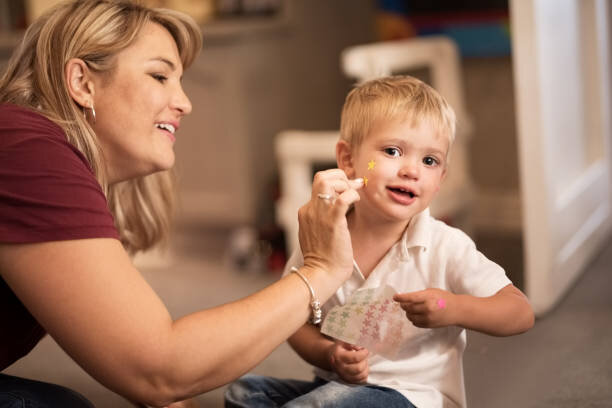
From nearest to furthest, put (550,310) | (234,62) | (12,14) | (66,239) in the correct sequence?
A: (66,239), (550,310), (234,62), (12,14)

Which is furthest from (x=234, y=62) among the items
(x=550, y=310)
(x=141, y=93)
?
(x=141, y=93)

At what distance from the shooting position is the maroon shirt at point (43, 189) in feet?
3.02

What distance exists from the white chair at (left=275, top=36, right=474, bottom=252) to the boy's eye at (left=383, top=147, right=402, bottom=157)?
109 cm

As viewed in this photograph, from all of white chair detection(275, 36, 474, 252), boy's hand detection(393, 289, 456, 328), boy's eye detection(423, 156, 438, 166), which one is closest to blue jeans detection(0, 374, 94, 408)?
boy's hand detection(393, 289, 456, 328)

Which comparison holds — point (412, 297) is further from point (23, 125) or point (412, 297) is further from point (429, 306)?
point (23, 125)

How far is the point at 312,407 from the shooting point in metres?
1.08

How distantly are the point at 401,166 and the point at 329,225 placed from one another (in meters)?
0.15

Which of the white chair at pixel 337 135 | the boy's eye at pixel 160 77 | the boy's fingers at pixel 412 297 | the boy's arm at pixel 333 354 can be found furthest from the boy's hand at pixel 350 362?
the white chair at pixel 337 135

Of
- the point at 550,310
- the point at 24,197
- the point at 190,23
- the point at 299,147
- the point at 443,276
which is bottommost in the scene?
the point at 550,310

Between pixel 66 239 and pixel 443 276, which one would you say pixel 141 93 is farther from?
pixel 443 276

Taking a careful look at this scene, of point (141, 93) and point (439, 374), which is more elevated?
point (141, 93)

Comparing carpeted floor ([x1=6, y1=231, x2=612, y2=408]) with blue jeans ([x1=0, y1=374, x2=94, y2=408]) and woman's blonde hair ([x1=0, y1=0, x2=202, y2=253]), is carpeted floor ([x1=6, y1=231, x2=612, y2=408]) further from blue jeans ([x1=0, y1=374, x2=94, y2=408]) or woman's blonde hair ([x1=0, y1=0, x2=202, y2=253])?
woman's blonde hair ([x1=0, y1=0, x2=202, y2=253])

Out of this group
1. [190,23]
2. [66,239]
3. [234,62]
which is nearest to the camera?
[66,239]

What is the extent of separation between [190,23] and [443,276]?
569mm
